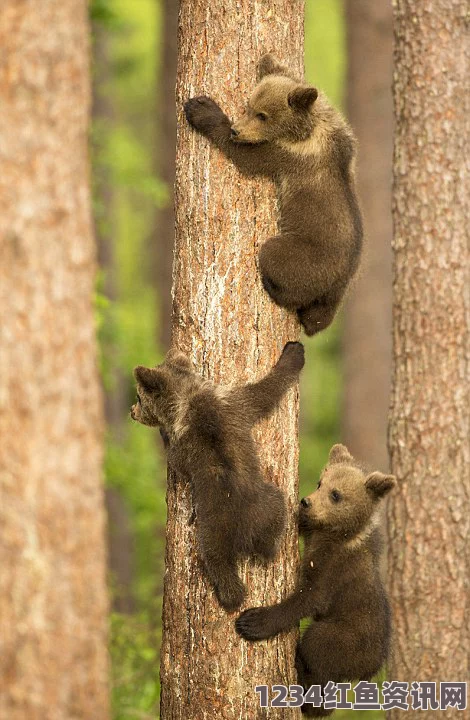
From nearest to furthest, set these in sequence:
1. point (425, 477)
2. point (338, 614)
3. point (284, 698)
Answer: point (284, 698) < point (338, 614) < point (425, 477)

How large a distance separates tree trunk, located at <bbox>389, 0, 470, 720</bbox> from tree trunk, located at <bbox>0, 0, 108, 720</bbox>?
3.75 metres

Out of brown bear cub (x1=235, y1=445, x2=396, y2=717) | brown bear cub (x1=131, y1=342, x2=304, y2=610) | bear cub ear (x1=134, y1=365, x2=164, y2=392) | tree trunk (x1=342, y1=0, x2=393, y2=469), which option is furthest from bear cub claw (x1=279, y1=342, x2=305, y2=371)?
tree trunk (x1=342, y1=0, x2=393, y2=469)

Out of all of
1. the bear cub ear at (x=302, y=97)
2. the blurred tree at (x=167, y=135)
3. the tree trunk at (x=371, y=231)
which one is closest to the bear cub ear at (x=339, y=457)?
the bear cub ear at (x=302, y=97)

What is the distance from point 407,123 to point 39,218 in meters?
4.41

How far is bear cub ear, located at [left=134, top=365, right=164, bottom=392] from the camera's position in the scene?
5832 millimetres

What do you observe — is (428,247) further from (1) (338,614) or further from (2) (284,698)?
(2) (284,698)

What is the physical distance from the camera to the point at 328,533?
6363 millimetres

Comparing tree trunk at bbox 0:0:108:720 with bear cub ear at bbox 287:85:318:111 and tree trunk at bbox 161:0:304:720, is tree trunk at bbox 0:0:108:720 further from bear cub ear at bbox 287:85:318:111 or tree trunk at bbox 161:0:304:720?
bear cub ear at bbox 287:85:318:111

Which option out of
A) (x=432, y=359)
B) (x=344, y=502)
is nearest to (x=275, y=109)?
(x=432, y=359)

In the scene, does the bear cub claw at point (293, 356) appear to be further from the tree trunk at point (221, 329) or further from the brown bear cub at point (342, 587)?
the brown bear cub at point (342, 587)

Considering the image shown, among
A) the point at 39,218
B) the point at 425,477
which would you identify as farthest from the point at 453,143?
the point at 39,218

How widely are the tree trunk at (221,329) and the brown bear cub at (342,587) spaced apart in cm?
37

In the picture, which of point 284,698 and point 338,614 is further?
point 338,614

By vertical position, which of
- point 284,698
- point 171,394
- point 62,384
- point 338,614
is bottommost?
point 284,698
